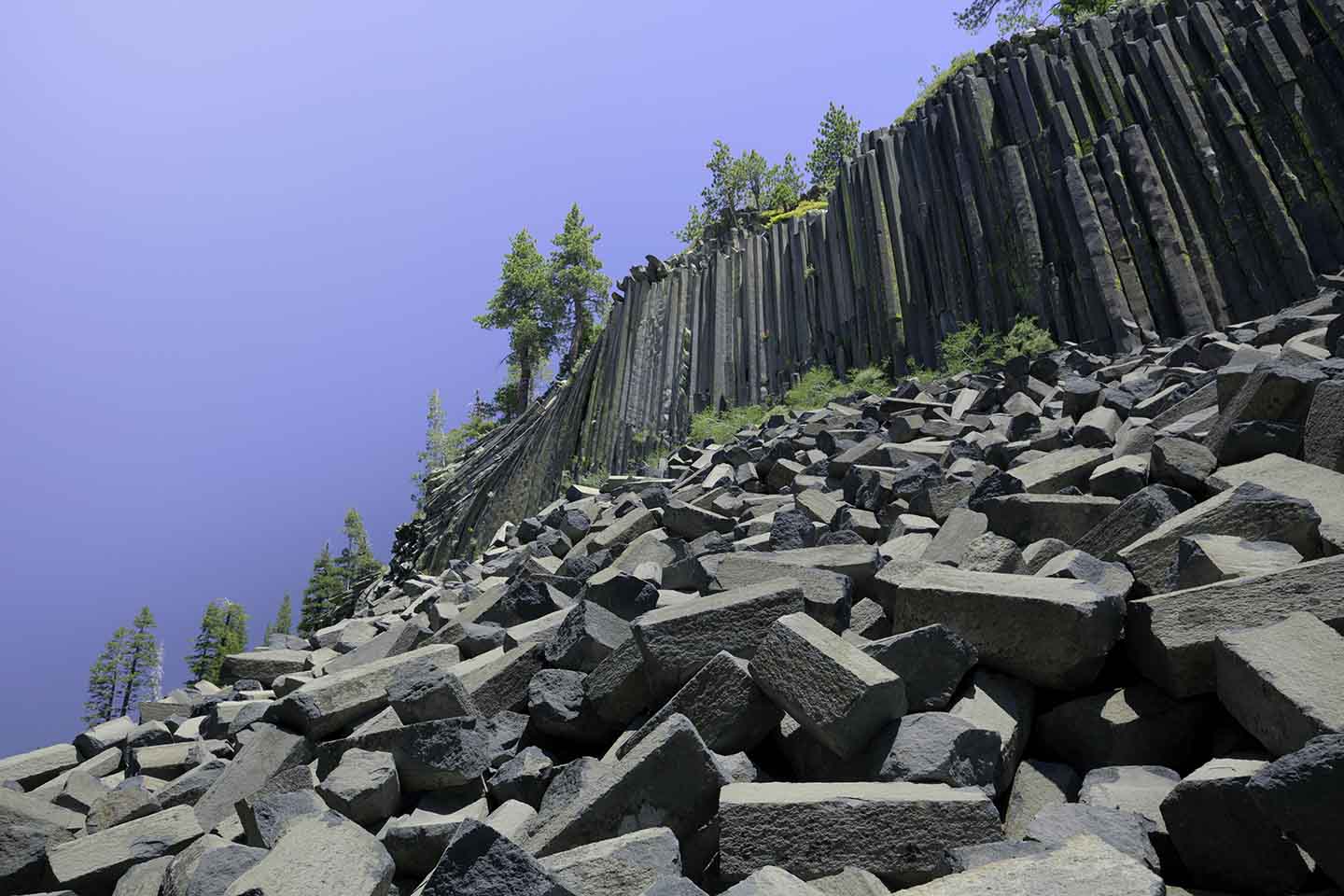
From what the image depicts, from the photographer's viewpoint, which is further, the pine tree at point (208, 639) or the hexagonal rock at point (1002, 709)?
the pine tree at point (208, 639)

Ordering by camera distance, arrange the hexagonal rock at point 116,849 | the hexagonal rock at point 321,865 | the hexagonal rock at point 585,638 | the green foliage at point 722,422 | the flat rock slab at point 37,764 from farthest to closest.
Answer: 1. the green foliage at point 722,422
2. the flat rock slab at point 37,764
3. the hexagonal rock at point 585,638
4. the hexagonal rock at point 116,849
5. the hexagonal rock at point 321,865

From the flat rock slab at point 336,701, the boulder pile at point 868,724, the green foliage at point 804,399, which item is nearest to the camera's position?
the boulder pile at point 868,724

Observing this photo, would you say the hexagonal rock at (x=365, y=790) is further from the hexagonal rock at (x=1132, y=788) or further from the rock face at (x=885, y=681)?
the hexagonal rock at (x=1132, y=788)

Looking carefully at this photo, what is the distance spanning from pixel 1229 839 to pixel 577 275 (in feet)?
122

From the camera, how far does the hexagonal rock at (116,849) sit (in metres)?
2.82

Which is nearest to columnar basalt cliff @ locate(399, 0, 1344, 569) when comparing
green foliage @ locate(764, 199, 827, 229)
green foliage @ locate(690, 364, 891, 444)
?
green foliage @ locate(690, 364, 891, 444)

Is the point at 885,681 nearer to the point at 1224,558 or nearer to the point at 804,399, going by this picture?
the point at 1224,558

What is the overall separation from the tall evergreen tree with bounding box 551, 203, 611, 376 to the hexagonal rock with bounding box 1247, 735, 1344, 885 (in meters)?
36.5

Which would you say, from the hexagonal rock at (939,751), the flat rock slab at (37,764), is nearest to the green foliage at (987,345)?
the hexagonal rock at (939,751)

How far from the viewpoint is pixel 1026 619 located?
2393 millimetres

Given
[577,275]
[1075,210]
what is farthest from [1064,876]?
[577,275]

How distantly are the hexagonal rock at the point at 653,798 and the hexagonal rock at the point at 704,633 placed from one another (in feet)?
1.57

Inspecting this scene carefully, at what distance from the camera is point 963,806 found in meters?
1.83

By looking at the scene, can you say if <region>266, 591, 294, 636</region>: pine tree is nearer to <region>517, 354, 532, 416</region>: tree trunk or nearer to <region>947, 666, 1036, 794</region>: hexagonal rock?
<region>517, 354, 532, 416</region>: tree trunk
